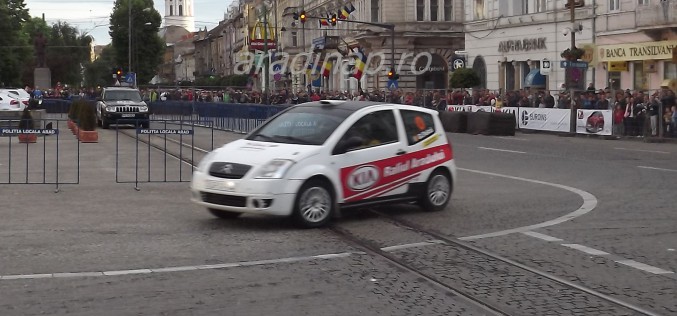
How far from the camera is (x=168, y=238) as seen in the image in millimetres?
11977

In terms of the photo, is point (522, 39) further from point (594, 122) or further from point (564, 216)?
point (564, 216)

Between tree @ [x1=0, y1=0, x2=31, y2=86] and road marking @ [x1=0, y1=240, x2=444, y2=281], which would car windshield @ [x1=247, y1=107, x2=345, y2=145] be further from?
tree @ [x1=0, y1=0, x2=31, y2=86]

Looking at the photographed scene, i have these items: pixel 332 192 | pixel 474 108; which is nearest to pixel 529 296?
pixel 332 192

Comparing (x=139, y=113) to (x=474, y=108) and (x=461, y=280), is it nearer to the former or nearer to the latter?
(x=474, y=108)

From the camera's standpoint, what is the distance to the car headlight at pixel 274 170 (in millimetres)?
12242

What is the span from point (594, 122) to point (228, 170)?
2488cm

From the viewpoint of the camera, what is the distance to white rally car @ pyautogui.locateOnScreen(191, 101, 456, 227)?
40.4 ft

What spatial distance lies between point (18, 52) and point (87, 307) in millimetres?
103292

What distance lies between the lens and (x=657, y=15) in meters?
40.7

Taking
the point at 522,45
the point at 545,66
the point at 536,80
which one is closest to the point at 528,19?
the point at 522,45

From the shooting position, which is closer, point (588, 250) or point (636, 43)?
point (588, 250)

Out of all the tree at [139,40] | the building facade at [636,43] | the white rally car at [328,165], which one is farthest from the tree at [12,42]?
the white rally car at [328,165]

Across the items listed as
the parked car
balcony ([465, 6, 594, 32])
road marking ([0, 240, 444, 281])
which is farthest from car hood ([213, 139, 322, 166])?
balcony ([465, 6, 594, 32])

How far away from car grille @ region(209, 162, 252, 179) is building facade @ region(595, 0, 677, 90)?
30851mm
